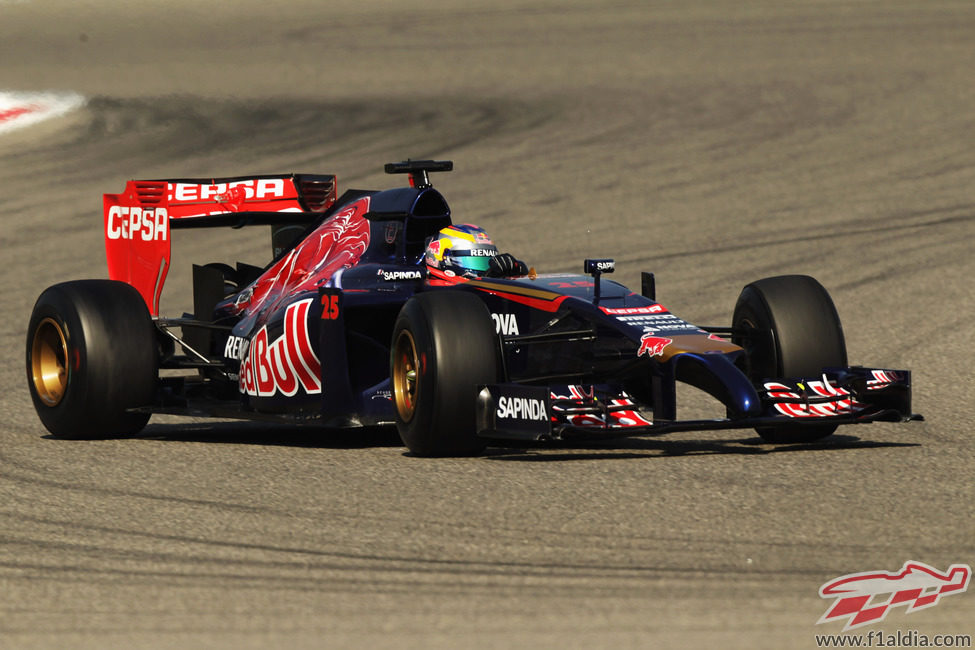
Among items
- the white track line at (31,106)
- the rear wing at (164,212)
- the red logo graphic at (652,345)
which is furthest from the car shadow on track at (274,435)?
the white track line at (31,106)

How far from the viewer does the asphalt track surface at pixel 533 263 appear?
6.16 metres

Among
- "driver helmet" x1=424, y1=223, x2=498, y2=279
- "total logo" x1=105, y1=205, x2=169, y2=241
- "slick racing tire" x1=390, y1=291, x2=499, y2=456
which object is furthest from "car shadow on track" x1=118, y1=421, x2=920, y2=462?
"total logo" x1=105, y1=205, x2=169, y2=241

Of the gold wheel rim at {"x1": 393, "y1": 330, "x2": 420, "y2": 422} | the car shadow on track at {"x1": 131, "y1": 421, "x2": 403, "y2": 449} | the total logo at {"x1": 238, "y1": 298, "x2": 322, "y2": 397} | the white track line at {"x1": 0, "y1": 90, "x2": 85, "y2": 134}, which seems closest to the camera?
the gold wheel rim at {"x1": 393, "y1": 330, "x2": 420, "y2": 422}

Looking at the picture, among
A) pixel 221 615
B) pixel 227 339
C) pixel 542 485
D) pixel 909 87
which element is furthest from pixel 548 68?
pixel 221 615

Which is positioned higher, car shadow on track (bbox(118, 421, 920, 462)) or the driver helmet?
the driver helmet

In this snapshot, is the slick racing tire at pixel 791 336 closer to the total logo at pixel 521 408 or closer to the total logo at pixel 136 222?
the total logo at pixel 521 408

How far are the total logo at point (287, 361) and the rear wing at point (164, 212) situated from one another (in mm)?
1571

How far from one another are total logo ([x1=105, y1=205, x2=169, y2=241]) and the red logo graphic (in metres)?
4.33

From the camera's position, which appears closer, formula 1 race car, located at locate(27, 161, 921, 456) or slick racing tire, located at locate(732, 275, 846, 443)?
formula 1 race car, located at locate(27, 161, 921, 456)

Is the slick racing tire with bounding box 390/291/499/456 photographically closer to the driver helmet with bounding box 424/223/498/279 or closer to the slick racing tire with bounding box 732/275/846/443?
the driver helmet with bounding box 424/223/498/279

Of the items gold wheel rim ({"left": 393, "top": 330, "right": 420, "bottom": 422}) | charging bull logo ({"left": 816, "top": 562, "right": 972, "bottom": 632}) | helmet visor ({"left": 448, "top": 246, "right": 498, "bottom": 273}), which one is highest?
helmet visor ({"left": 448, "top": 246, "right": 498, "bottom": 273})

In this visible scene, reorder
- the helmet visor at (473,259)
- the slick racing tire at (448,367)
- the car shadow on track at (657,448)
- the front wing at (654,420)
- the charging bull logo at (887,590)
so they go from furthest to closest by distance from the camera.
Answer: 1. the helmet visor at (473,259)
2. the car shadow on track at (657,448)
3. the slick racing tire at (448,367)
4. the front wing at (654,420)
5. the charging bull logo at (887,590)

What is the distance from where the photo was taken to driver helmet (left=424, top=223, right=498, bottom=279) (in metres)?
10.4

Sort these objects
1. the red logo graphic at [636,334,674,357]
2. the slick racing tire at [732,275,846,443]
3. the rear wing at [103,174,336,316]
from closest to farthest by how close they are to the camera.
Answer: the red logo graphic at [636,334,674,357] < the slick racing tire at [732,275,846,443] < the rear wing at [103,174,336,316]
